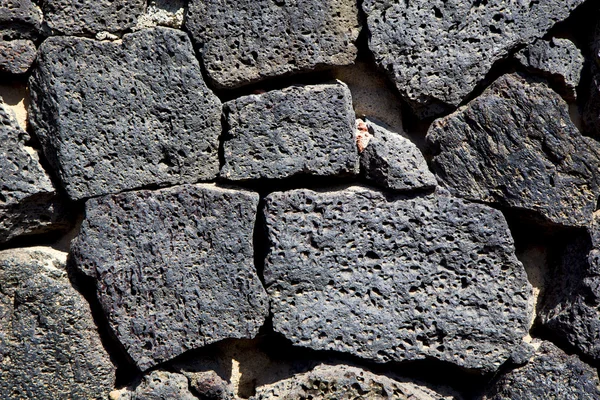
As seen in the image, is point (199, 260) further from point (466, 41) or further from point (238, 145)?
point (466, 41)

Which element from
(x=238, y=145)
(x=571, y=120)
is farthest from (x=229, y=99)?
(x=571, y=120)

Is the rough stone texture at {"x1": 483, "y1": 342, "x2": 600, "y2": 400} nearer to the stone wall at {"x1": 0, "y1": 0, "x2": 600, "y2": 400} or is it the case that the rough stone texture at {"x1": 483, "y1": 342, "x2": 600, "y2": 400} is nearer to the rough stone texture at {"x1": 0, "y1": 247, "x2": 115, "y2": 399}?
the stone wall at {"x1": 0, "y1": 0, "x2": 600, "y2": 400}

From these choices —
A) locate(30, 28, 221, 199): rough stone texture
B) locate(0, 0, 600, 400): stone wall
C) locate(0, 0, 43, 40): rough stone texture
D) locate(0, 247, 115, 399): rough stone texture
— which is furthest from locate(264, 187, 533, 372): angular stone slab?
locate(0, 0, 43, 40): rough stone texture

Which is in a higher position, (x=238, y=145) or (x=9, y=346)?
(x=238, y=145)

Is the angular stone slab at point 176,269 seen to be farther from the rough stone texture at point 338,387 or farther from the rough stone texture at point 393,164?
the rough stone texture at point 393,164

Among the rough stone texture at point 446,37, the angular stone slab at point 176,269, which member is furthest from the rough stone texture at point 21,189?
the rough stone texture at point 446,37
